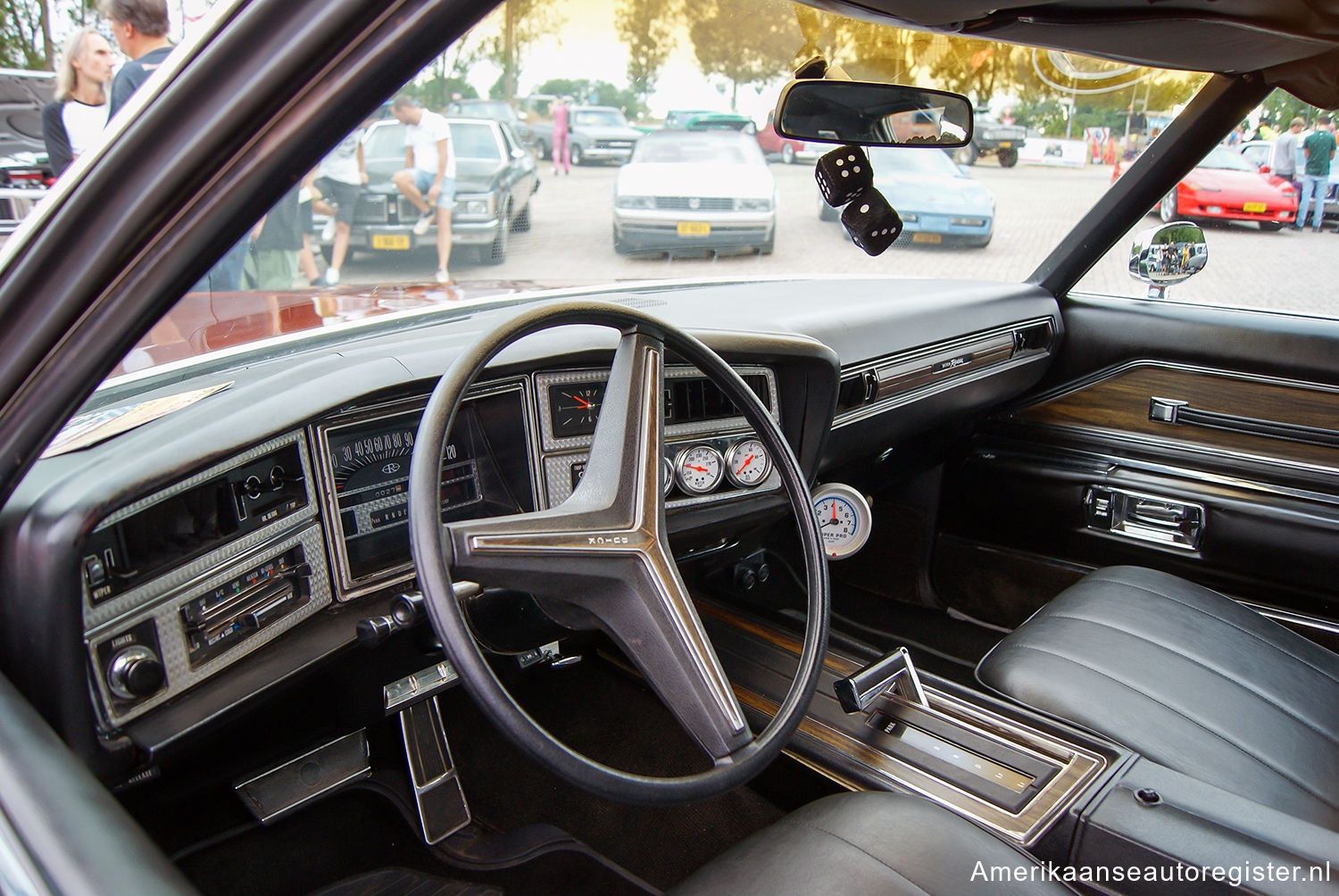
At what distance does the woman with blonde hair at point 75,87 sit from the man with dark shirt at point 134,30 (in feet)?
0.29

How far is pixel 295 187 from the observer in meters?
0.78

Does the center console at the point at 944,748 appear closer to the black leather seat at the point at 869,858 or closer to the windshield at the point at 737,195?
the black leather seat at the point at 869,858

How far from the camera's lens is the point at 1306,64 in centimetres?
205

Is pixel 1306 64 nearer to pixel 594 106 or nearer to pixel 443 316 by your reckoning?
pixel 443 316

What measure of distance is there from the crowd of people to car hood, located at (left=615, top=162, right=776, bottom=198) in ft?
2.76

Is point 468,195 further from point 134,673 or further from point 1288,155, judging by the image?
point 1288,155

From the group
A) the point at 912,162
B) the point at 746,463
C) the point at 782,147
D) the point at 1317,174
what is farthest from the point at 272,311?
the point at 1317,174

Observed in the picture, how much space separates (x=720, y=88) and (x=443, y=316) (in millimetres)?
1594

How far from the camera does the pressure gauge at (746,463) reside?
192 centimetres

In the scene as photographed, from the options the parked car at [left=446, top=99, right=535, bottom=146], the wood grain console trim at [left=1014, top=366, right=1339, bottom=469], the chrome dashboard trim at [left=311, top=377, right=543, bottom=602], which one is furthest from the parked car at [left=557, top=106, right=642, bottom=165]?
the chrome dashboard trim at [left=311, top=377, right=543, bottom=602]

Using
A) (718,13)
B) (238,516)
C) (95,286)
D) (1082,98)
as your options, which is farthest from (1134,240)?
(95,286)

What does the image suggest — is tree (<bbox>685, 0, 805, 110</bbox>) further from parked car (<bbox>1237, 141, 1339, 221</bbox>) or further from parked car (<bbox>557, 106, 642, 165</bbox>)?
parked car (<bbox>1237, 141, 1339, 221</bbox>)

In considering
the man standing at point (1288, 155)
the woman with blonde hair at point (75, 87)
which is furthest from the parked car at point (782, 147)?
the woman with blonde hair at point (75, 87)

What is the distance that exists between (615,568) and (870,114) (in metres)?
1.36
